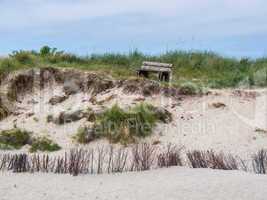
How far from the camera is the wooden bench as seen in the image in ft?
43.5

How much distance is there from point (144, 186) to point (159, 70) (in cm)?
578

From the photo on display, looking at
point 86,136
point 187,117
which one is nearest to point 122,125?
point 86,136

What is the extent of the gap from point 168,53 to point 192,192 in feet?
29.6

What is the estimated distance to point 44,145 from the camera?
36.2ft

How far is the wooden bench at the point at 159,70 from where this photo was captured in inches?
523

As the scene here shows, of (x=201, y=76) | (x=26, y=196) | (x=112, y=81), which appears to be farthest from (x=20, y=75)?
(x=26, y=196)

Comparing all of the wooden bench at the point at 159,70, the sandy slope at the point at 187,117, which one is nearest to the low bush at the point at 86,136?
the sandy slope at the point at 187,117

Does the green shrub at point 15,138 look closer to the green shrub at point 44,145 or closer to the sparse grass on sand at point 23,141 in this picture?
the sparse grass on sand at point 23,141

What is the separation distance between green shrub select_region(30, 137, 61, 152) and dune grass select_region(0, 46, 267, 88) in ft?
8.47

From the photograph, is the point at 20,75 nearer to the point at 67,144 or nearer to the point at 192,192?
the point at 67,144

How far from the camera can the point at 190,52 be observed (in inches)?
626

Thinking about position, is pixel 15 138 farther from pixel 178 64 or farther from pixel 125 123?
pixel 178 64

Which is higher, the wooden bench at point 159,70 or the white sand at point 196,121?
the wooden bench at point 159,70

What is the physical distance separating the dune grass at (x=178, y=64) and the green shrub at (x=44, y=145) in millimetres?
2581
